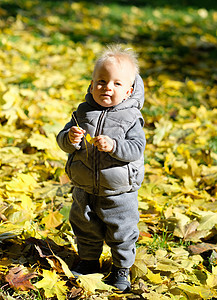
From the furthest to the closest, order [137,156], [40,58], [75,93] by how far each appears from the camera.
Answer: [40,58] → [75,93] → [137,156]

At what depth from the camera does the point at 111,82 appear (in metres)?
1.95

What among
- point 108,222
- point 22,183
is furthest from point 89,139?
point 22,183

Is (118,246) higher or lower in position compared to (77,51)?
lower

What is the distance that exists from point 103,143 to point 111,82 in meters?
0.32

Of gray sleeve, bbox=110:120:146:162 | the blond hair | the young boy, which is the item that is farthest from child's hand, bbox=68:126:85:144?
the blond hair

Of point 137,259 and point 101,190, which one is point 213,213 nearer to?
point 137,259

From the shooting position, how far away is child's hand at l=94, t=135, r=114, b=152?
1.85 m

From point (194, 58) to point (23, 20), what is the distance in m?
3.13

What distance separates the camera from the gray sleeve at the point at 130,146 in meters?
1.90

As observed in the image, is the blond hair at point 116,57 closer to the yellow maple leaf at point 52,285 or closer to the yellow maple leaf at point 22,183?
the yellow maple leaf at point 52,285

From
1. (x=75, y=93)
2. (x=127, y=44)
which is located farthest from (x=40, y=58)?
(x=127, y=44)

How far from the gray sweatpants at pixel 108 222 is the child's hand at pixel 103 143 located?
1.01ft

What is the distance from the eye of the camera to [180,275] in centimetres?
238

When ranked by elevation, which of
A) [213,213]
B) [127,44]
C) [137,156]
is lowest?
[213,213]
